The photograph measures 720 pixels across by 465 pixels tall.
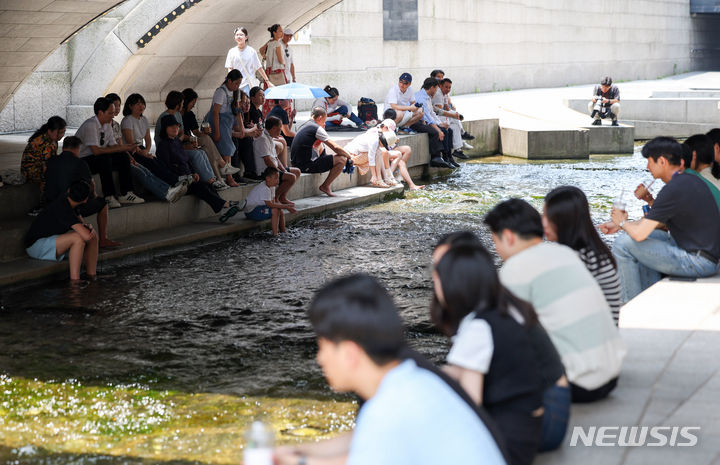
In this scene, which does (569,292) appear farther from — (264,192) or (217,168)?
(217,168)

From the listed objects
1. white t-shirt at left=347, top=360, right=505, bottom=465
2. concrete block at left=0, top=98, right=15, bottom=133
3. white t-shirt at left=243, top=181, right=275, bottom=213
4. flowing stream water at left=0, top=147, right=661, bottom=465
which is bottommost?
flowing stream water at left=0, top=147, right=661, bottom=465

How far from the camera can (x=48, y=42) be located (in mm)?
13305

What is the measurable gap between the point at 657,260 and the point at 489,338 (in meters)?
4.08

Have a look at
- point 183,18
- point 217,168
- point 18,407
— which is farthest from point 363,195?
point 18,407

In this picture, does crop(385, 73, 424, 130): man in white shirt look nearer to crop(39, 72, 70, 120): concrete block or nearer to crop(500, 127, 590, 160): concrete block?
crop(500, 127, 590, 160): concrete block

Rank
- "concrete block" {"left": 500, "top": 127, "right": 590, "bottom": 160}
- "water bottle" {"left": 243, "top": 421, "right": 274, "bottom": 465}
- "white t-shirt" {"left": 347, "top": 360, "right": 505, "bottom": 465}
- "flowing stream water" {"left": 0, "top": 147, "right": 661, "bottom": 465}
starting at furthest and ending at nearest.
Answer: "concrete block" {"left": 500, "top": 127, "right": 590, "bottom": 160} → "flowing stream water" {"left": 0, "top": 147, "right": 661, "bottom": 465} → "water bottle" {"left": 243, "top": 421, "right": 274, "bottom": 465} → "white t-shirt" {"left": 347, "top": 360, "right": 505, "bottom": 465}

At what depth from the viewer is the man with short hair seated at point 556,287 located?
3799 millimetres

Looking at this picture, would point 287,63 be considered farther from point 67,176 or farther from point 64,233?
point 64,233

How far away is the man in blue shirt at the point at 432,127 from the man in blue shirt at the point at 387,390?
1446cm

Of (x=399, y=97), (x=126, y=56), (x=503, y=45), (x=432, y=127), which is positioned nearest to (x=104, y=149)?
(x=126, y=56)

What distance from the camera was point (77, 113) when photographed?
50.9 ft

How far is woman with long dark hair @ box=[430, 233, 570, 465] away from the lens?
9.45 feet

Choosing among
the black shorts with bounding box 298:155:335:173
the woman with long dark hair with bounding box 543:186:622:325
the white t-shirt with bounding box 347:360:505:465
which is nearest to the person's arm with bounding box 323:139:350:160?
the black shorts with bounding box 298:155:335:173

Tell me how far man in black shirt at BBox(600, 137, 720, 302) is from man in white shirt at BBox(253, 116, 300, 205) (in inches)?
232
